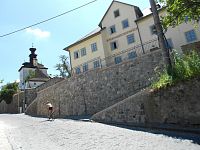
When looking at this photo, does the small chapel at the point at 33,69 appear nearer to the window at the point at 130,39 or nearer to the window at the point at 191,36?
the window at the point at 130,39

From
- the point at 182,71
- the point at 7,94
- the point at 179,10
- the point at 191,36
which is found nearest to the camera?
the point at 182,71

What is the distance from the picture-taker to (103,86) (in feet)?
67.4

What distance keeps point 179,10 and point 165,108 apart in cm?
549

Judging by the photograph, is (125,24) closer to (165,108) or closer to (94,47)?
(94,47)

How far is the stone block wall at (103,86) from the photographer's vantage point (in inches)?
695

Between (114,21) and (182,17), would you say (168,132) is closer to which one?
(182,17)

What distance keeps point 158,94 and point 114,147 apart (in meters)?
4.65

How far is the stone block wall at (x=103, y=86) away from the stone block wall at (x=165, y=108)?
14.3 ft

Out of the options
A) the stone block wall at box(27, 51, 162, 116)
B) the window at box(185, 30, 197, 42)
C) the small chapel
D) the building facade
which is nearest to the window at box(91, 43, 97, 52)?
the building facade

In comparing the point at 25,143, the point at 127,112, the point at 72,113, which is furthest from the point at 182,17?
the point at 72,113

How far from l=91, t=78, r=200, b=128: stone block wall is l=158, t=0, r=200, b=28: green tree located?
13.8ft

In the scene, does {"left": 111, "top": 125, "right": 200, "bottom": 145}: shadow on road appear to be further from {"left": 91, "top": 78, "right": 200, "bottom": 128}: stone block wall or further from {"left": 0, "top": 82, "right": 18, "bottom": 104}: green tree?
{"left": 0, "top": 82, "right": 18, "bottom": 104}: green tree

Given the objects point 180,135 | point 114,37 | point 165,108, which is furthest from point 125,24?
point 180,135

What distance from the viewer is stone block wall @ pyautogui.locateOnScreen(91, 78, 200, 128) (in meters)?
10.2
